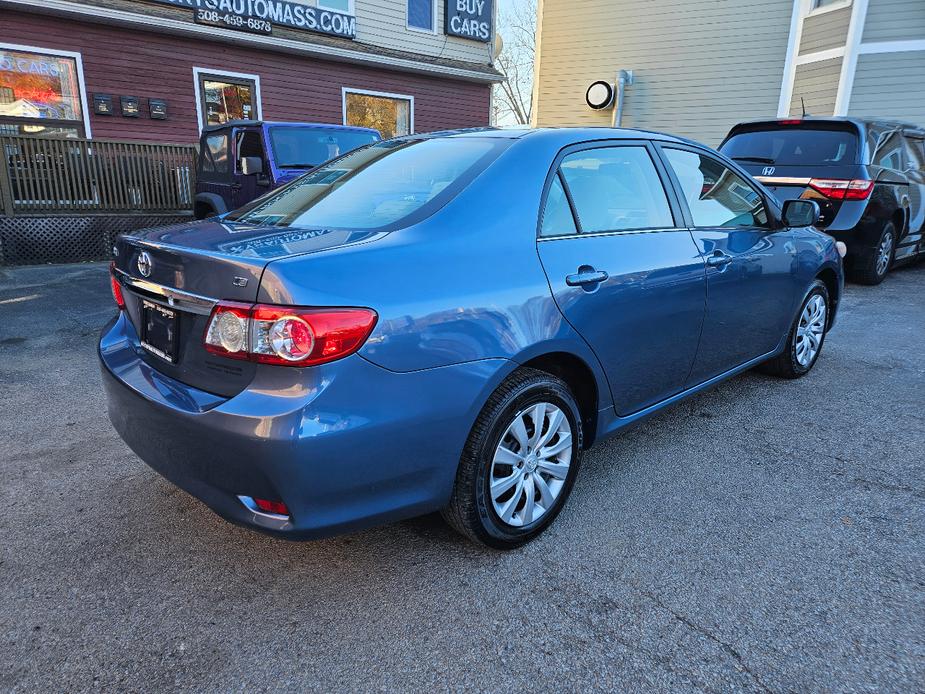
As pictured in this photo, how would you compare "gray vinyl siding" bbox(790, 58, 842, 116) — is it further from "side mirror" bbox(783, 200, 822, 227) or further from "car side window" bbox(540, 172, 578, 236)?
"car side window" bbox(540, 172, 578, 236)

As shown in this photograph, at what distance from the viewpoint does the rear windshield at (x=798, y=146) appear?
695 centimetres

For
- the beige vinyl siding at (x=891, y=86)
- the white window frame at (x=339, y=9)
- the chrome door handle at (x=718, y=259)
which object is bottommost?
the chrome door handle at (x=718, y=259)

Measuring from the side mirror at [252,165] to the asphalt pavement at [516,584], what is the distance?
4403 millimetres

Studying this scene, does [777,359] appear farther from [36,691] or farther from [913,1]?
[913,1]

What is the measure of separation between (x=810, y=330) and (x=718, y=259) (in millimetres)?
1696

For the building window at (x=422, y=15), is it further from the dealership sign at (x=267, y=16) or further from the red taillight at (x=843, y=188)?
the red taillight at (x=843, y=188)

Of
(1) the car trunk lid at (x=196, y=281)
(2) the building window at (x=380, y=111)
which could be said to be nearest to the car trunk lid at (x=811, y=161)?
(1) the car trunk lid at (x=196, y=281)

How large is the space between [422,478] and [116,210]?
9.04 meters

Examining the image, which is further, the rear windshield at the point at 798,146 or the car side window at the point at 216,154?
the car side window at the point at 216,154

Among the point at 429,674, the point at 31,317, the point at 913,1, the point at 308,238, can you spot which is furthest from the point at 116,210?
the point at 913,1

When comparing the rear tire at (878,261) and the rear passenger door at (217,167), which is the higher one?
the rear passenger door at (217,167)

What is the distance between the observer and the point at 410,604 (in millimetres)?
2182

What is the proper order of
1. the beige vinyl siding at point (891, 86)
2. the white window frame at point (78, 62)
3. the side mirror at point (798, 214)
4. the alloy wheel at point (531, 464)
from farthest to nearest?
the beige vinyl siding at point (891, 86)
the white window frame at point (78, 62)
the side mirror at point (798, 214)
the alloy wheel at point (531, 464)

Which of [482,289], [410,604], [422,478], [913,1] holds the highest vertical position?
[913,1]
